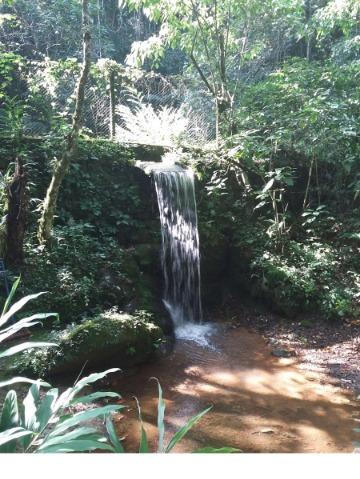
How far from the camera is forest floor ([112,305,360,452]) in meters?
3.13

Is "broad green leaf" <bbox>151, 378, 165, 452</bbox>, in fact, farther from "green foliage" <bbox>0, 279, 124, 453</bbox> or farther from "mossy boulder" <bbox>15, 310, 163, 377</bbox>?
"mossy boulder" <bbox>15, 310, 163, 377</bbox>

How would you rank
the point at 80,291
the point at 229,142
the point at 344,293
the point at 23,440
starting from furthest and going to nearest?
the point at 229,142
the point at 344,293
the point at 80,291
the point at 23,440

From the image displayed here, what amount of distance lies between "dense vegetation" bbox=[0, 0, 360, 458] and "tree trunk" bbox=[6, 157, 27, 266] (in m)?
0.02

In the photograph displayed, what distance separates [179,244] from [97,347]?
2759 mm

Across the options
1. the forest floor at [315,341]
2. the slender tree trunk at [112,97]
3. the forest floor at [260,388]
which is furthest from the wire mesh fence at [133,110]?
the forest floor at [260,388]

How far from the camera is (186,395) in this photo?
3.81m

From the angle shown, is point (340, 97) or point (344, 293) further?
point (340, 97)

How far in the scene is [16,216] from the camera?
4512 millimetres

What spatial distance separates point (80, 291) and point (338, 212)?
16.0 feet

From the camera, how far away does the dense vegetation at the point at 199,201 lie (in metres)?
4.59

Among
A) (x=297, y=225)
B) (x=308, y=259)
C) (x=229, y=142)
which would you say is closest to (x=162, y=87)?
(x=229, y=142)

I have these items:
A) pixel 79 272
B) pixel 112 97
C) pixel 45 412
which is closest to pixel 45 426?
pixel 45 412

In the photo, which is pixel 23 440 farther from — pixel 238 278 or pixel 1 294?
pixel 238 278

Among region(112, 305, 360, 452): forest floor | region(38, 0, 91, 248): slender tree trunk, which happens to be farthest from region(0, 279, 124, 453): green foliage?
region(38, 0, 91, 248): slender tree trunk
